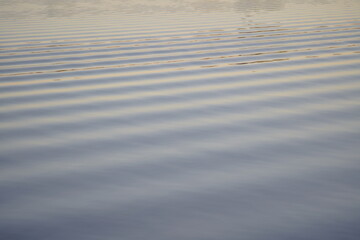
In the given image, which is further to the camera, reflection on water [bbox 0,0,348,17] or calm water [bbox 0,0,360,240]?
reflection on water [bbox 0,0,348,17]

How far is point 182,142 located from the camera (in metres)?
2.15

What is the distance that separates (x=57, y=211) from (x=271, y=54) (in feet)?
10.3

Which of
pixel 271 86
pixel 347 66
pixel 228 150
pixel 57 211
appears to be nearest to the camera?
pixel 57 211

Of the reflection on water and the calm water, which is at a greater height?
the reflection on water

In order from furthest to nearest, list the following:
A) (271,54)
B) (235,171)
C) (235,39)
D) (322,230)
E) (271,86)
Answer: (235,39) < (271,54) < (271,86) < (235,171) < (322,230)

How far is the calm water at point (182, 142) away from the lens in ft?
Answer: 4.81

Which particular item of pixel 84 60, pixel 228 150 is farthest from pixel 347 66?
pixel 84 60

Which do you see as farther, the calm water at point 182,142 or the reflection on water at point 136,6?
the reflection on water at point 136,6

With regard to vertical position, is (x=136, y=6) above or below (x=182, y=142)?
above

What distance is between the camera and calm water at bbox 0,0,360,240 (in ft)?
4.81

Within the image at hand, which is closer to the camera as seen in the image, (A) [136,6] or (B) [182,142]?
(B) [182,142]

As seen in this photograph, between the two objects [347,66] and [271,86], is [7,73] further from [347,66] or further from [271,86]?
[347,66]

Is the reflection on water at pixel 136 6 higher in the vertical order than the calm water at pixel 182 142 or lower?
higher

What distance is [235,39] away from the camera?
5094 mm
